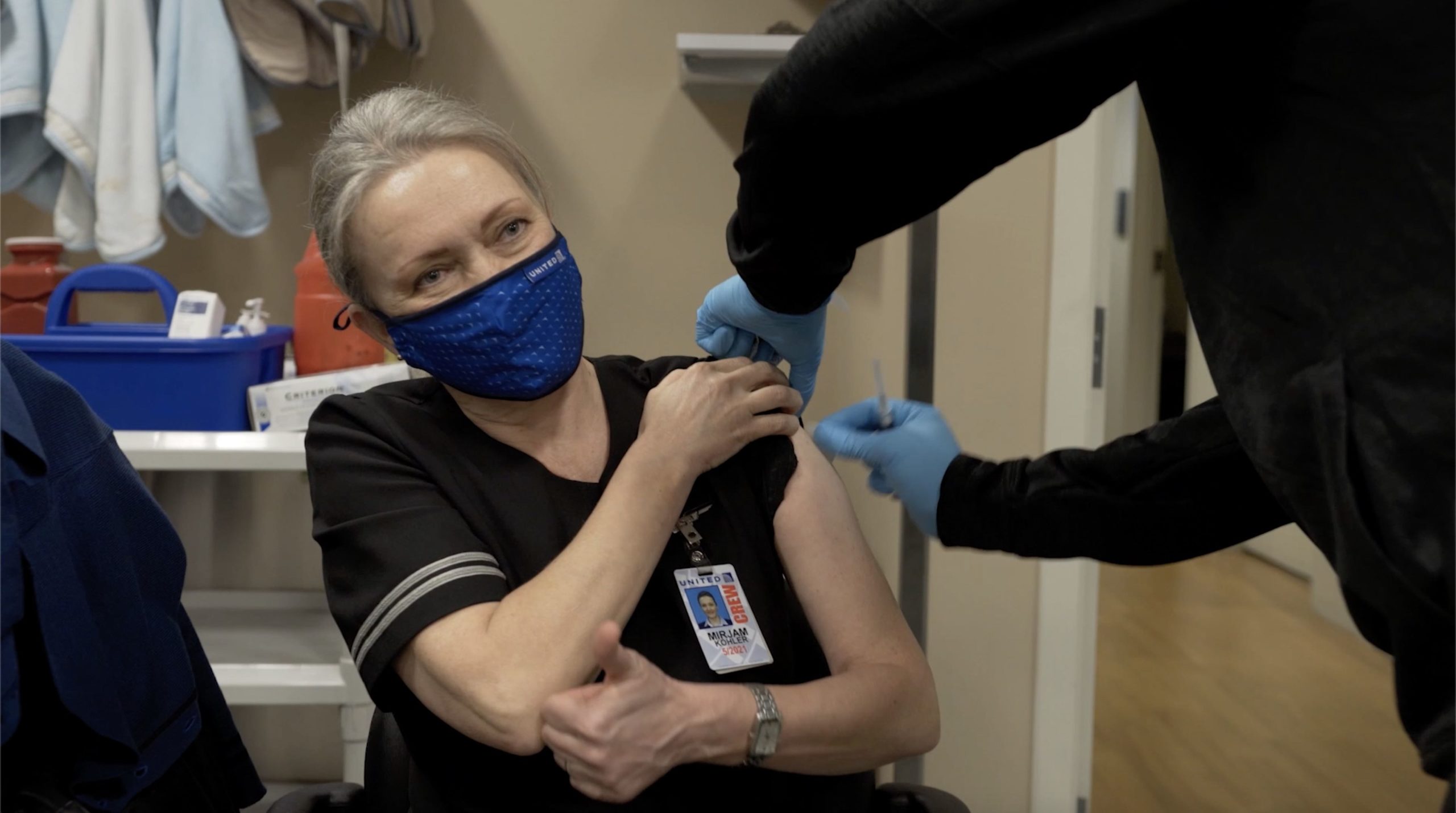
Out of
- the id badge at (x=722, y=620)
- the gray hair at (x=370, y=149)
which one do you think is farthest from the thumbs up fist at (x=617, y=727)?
the gray hair at (x=370, y=149)

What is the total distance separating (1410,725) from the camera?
796 millimetres

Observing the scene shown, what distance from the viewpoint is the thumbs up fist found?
3.27 ft

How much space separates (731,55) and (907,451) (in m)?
1.04

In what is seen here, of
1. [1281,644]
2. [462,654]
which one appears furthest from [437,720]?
[1281,644]

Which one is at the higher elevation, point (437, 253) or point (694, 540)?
point (437, 253)

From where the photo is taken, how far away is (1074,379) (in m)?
2.29

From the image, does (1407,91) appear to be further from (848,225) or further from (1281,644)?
(1281,644)

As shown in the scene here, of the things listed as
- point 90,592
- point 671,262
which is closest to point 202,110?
point 671,262

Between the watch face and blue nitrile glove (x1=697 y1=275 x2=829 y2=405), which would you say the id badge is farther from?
blue nitrile glove (x1=697 y1=275 x2=829 y2=405)

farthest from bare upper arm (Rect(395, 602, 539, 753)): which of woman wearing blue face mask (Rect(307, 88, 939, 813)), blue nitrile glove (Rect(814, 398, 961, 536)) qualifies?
blue nitrile glove (Rect(814, 398, 961, 536))

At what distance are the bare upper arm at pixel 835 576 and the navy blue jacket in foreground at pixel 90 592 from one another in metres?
0.67

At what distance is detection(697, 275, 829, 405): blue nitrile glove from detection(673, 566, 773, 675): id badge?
0.28 m

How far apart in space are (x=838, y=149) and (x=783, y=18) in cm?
159

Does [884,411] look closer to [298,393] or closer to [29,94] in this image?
[298,393]
